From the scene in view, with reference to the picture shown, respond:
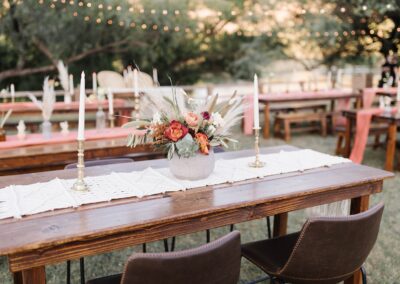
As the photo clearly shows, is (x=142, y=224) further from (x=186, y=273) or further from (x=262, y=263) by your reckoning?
(x=262, y=263)

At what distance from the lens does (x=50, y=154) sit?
3.09 meters

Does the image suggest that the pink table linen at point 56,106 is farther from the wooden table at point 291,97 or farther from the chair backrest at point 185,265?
the chair backrest at point 185,265

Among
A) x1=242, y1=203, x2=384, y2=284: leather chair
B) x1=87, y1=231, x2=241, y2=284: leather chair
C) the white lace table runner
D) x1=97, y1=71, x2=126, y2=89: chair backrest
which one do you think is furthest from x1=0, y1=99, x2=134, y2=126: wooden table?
x1=87, y1=231, x2=241, y2=284: leather chair

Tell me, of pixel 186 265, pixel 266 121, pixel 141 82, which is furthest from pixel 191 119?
pixel 266 121

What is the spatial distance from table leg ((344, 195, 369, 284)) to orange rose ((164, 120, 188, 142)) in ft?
3.14

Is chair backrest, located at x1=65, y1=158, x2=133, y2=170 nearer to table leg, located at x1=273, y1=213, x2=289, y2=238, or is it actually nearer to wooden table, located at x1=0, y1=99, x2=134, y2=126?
table leg, located at x1=273, y1=213, x2=289, y2=238

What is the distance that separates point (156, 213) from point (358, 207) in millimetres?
1122

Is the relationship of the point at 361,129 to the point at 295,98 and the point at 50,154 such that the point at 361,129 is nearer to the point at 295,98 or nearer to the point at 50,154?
the point at 295,98

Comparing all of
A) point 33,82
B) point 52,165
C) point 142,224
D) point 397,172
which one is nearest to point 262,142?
point 397,172

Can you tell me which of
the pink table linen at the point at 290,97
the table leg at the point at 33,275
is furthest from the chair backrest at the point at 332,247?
the pink table linen at the point at 290,97

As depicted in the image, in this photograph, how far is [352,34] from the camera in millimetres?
10844

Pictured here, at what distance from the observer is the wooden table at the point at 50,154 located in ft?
9.84

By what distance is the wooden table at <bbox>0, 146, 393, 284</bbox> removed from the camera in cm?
143

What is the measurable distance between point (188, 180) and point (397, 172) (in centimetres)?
366
